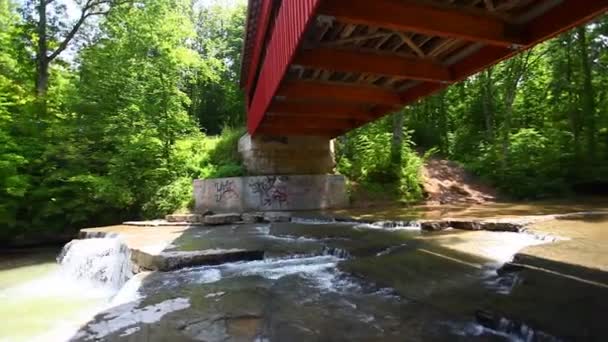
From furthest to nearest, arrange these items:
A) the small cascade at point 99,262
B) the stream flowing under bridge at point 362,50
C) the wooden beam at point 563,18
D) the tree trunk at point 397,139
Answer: the tree trunk at point 397,139
the small cascade at point 99,262
the stream flowing under bridge at point 362,50
the wooden beam at point 563,18

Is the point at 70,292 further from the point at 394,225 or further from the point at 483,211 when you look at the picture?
the point at 483,211

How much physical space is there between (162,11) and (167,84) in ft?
11.7

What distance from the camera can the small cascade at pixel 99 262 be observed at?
7.11 metres

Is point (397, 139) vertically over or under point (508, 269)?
over

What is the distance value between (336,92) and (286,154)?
6923 mm

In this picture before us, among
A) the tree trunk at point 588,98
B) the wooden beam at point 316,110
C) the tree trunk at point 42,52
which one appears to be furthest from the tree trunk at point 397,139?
the tree trunk at point 42,52

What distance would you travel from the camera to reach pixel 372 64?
22.2ft

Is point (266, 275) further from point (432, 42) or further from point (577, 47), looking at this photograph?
point (577, 47)

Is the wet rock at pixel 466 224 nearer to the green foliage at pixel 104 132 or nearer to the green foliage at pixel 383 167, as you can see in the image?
the green foliage at pixel 383 167

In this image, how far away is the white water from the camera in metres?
4.82

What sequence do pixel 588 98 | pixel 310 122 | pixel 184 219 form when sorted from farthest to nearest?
1. pixel 588 98
2. pixel 310 122
3. pixel 184 219

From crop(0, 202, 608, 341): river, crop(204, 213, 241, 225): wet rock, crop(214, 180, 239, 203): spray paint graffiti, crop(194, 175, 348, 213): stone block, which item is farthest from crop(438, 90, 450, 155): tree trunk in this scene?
crop(0, 202, 608, 341): river

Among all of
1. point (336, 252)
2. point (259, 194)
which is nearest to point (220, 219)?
point (259, 194)

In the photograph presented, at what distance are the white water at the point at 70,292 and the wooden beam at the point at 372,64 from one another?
4.39m
